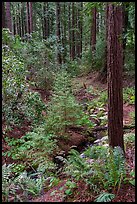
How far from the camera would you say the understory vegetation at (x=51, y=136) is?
14.5ft

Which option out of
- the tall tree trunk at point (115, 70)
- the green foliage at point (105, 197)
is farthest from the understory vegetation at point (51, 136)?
the tall tree trunk at point (115, 70)

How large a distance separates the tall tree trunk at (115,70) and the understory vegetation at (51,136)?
0.31 meters

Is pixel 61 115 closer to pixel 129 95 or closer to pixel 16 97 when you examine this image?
pixel 16 97

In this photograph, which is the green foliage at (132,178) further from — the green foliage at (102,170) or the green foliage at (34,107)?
the green foliage at (34,107)

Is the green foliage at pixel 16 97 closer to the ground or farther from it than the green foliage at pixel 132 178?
farther from it

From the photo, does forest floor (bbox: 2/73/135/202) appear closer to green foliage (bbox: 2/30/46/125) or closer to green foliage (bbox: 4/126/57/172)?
green foliage (bbox: 4/126/57/172)

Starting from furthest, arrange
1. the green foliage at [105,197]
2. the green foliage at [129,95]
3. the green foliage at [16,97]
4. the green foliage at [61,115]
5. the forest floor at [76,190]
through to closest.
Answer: the green foliage at [129,95]
the green foliage at [61,115]
the green foliage at [16,97]
the forest floor at [76,190]
the green foliage at [105,197]

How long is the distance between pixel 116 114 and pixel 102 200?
6.45 ft

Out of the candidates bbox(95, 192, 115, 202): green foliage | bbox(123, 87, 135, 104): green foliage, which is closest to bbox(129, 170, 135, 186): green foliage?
bbox(95, 192, 115, 202): green foliage

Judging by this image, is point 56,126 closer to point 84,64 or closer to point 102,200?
point 102,200

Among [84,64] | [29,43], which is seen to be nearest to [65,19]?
[84,64]

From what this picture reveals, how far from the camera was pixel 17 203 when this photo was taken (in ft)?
13.3

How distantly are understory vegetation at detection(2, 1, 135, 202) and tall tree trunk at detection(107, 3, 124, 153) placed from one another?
1.02 ft

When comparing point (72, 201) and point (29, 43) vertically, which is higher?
point (29, 43)
